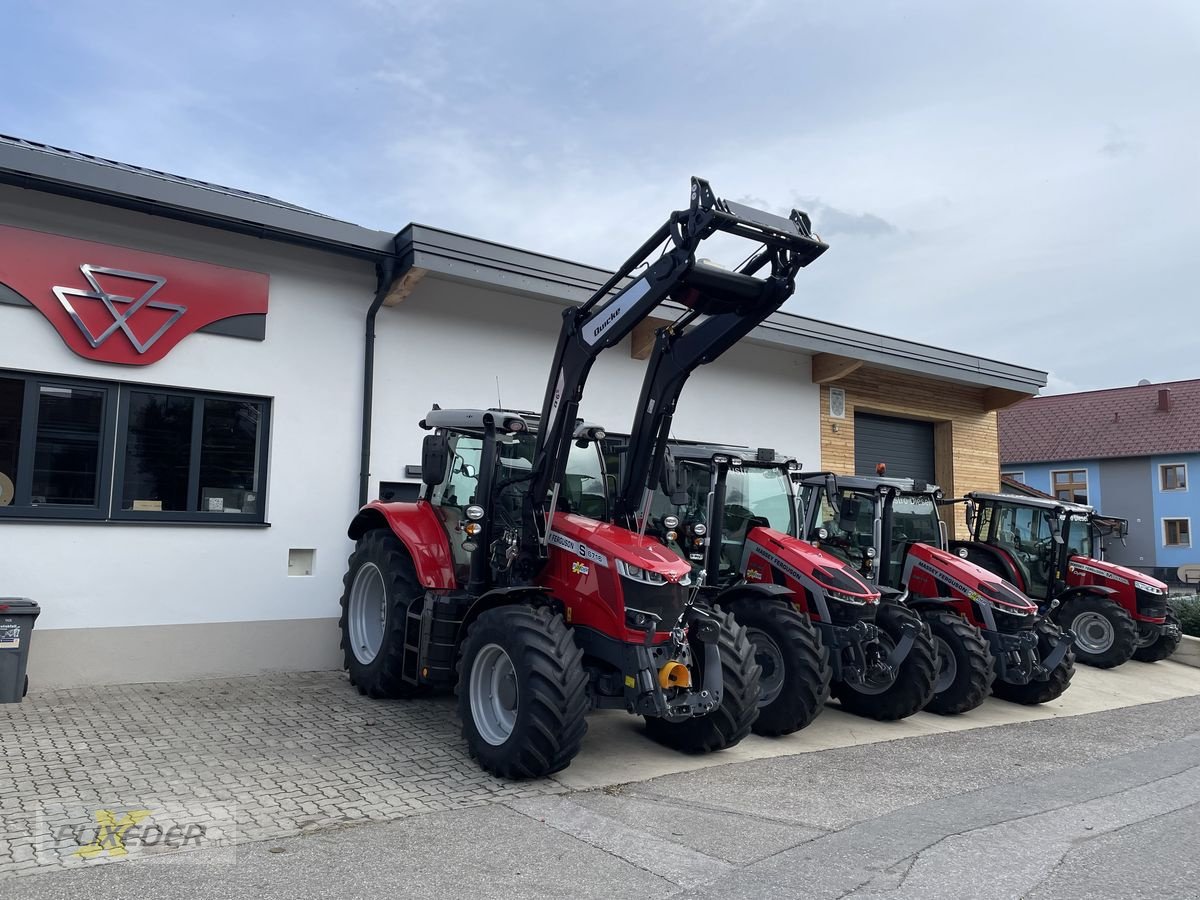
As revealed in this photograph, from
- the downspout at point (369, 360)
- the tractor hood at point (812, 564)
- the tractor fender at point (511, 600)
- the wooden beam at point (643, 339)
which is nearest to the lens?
the tractor fender at point (511, 600)

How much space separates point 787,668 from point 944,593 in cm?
318

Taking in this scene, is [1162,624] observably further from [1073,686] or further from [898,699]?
[898,699]

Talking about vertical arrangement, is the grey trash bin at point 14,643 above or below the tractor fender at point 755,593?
below

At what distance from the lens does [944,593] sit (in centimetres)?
958

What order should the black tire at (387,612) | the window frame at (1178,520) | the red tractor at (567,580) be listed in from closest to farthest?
the red tractor at (567,580) → the black tire at (387,612) → the window frame at (1178,520)

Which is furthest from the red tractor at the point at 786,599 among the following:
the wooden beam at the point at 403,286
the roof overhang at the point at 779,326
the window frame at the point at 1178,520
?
the window frame at the point at 1178,520

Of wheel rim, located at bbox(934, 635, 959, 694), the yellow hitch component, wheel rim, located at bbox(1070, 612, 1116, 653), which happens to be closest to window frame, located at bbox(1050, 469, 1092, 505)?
wheel rim, located at bbox(1070, 612, 1116, 653)

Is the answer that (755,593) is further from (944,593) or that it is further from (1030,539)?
(1030,539)

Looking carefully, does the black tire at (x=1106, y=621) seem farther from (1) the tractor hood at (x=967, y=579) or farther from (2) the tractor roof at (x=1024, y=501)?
(1) the tractor hood at (x=967, y=579)

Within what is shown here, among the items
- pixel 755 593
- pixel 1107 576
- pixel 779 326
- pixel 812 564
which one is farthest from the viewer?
pixel 779 326

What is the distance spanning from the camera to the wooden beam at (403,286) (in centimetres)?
927

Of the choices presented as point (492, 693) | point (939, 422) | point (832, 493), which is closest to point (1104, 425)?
point (939, 422)

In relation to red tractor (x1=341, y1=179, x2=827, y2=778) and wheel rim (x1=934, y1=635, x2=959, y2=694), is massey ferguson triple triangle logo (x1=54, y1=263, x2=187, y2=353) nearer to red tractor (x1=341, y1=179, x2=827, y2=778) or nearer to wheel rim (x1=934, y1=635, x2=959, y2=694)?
red tractor (x1=341, y1=179, x2=827, y2=778)

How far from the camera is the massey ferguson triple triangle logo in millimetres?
7934
